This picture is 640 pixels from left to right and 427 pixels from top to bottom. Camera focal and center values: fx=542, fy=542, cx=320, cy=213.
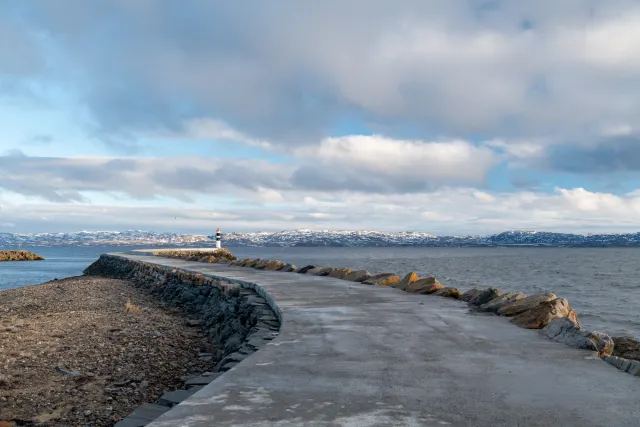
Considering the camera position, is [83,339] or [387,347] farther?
[83,339]

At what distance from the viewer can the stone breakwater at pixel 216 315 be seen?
492 cm

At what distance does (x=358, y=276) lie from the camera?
14914 millimetres

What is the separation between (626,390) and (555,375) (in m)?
0.64

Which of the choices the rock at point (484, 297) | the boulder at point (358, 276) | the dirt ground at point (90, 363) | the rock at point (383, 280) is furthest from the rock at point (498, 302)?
the boulder at point (358, 276)

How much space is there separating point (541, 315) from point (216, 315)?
7640 millimetres

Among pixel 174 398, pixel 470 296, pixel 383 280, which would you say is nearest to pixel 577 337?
pixel 470 296

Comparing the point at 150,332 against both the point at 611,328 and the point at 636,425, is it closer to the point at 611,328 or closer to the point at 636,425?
the point at 636,425

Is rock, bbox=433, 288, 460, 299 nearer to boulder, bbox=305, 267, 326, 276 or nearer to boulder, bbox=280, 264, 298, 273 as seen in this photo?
boulder, bbox=305, 267, 326, 276

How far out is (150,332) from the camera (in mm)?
10180

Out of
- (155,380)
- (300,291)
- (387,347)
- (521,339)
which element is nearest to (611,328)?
(300,291)

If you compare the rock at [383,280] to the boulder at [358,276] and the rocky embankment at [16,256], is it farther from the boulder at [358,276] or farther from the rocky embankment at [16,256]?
the rocky embankment at [16,256]

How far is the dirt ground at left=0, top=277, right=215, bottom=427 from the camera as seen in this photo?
6.07 metres

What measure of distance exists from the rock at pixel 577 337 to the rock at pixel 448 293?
3896 mm

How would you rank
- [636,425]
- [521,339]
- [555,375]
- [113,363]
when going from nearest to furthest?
1. [636,425]
2. [555,375]
3. [521,339]
4. [113,363]
